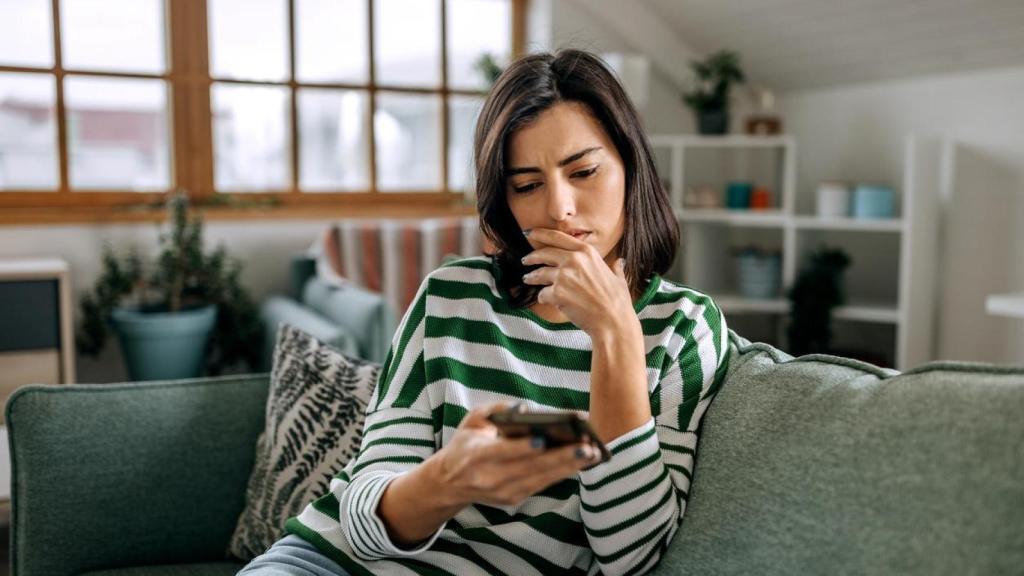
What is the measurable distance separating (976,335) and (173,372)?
2786 millimetres

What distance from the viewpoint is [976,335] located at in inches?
130

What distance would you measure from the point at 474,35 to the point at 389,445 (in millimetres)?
3197

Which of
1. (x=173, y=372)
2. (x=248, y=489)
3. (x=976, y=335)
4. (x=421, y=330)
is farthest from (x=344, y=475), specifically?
(x=976, y=335)

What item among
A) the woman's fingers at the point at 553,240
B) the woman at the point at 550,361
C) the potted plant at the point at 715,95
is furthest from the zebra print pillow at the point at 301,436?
the potted plant at the point at 715,95

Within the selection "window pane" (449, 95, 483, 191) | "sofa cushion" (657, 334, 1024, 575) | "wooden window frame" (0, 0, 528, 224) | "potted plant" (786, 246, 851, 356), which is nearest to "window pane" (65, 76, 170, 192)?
"wooden window frame" (0, 0, 528, 224)

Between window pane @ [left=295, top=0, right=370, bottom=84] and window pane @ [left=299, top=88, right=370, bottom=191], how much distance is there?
8 cm

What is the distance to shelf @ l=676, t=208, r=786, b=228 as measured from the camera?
3643 mm

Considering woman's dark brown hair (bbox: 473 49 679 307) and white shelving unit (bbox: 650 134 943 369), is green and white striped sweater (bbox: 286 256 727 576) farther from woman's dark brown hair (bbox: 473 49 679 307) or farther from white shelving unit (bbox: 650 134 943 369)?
white shelving unit (bbox: 650 134 943 369)

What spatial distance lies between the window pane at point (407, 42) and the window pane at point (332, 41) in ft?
0.20

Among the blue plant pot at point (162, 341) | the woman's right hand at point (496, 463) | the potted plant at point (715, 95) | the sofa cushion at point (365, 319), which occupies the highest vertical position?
the potted plant at point (715, 95)

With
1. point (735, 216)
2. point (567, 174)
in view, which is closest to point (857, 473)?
point (567, 174)

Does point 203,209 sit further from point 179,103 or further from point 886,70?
point 886,70

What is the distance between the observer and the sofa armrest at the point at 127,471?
4.64 feet

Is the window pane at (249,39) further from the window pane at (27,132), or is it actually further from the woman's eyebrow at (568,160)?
the woman's eyebrow at (568,160)
